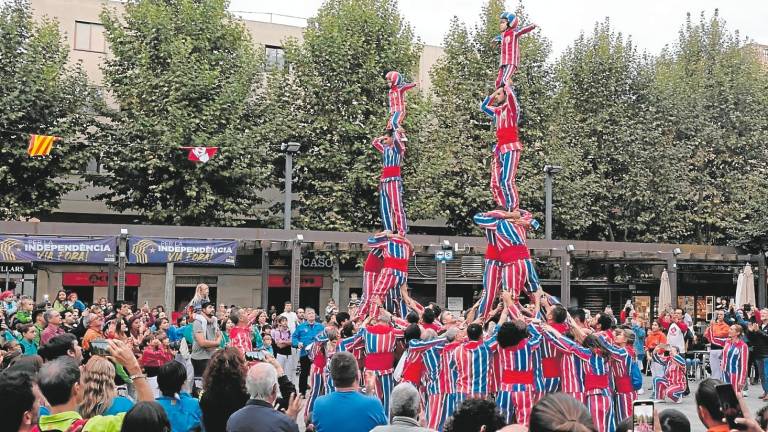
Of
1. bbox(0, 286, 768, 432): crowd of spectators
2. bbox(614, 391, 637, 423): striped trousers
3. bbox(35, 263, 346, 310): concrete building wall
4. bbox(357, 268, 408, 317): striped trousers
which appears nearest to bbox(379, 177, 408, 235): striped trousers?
bbox(357, 268, 408, 317): striped trousers

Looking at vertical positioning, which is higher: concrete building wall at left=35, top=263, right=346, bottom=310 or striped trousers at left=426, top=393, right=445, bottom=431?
concrete building wall at left=35, top=263, right=346, bottom=310

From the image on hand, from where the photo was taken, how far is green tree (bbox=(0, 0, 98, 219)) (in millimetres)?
27516

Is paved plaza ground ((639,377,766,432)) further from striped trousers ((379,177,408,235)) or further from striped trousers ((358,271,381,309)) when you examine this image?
striped trousers ((379,177,408,235))

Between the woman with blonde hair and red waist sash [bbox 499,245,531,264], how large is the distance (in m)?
7.64

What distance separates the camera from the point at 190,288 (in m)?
35.1

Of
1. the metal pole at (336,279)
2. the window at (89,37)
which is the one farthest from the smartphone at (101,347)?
the window at (89,37)

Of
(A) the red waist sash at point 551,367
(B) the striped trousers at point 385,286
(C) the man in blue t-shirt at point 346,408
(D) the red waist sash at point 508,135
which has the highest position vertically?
(D) the red waist sash at point 508,135

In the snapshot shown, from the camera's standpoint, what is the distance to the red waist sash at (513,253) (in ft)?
42.2

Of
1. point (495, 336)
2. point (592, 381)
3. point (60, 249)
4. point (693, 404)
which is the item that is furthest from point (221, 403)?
point (60, 249)

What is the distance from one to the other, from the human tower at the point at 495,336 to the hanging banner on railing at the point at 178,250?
10.5 meters

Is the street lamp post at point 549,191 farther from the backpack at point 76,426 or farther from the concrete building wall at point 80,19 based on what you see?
the backpack at point 76,426

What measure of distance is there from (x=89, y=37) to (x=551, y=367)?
30722mm

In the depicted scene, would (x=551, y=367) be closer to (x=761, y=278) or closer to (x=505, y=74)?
(x=505, y=74)

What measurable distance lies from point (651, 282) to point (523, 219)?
24.7 m
